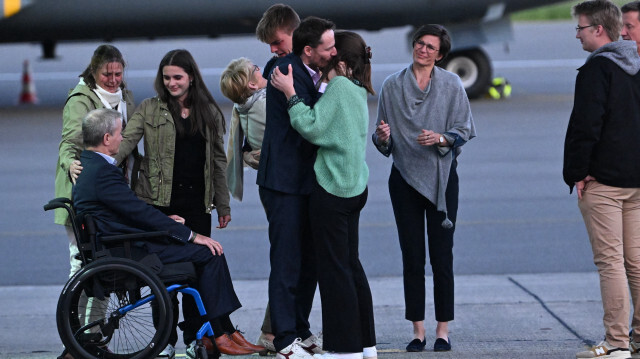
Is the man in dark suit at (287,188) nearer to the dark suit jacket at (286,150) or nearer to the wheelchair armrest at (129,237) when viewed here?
the dark suit jacket at (286,150)

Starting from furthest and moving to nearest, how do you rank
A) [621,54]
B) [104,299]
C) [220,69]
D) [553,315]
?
[220,69]
[553,315]
[621,54]
[104,299]

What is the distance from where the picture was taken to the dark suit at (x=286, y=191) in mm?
4383

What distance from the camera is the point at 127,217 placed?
4.39 metres

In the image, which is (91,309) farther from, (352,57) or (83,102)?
(352,57)

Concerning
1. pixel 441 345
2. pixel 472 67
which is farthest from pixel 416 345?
pixel 472 67

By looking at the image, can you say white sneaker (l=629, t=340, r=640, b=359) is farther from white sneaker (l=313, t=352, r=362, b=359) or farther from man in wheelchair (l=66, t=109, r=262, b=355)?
man in wheelchair (l=66, t=109, r=262, b=355)

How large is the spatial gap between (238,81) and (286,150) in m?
0.65

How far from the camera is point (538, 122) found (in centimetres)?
1388

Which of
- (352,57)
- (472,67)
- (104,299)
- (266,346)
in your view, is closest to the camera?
(352,57)

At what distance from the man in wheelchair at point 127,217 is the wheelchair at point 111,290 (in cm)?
4

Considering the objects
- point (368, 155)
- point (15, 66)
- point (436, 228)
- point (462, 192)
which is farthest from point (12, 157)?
point (15, 66)

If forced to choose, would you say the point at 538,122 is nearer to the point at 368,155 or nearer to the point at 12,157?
the point at 368,155

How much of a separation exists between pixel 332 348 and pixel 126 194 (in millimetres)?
1213

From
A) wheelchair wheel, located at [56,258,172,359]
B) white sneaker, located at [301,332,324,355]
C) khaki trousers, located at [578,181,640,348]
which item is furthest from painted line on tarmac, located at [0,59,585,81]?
wheelchair wheel, located at [56,258,172,359]
